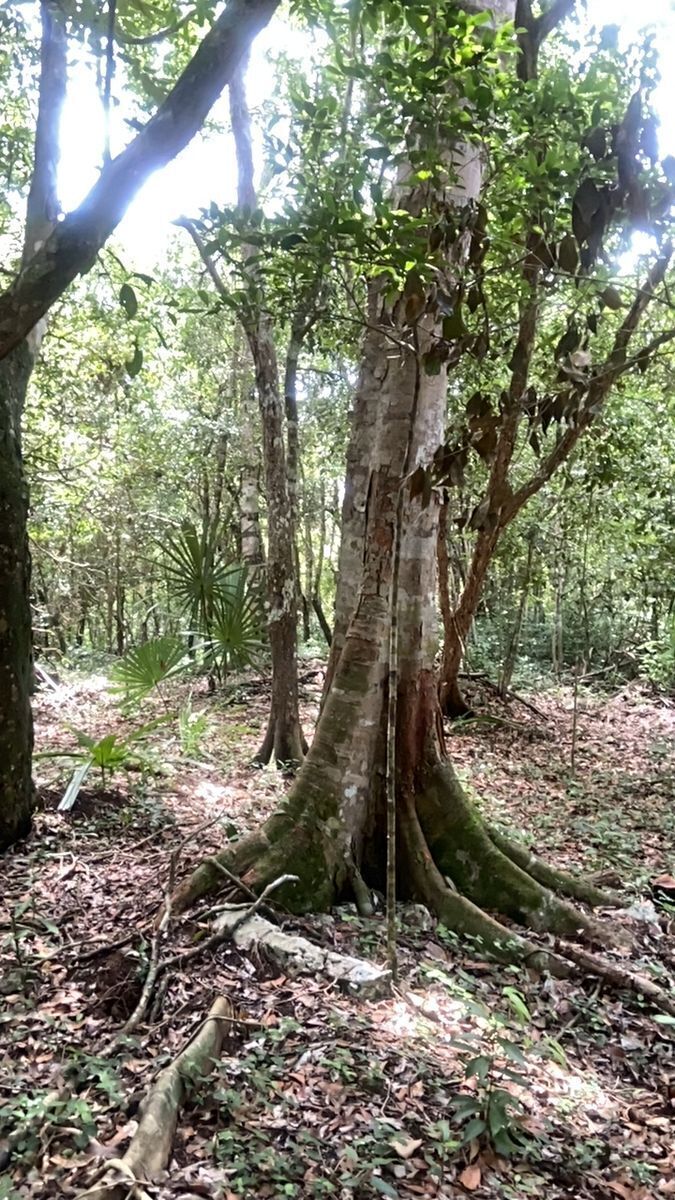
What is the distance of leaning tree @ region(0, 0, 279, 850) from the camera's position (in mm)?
3344

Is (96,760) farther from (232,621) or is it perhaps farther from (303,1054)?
(303,1054)

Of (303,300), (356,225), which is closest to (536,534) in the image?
(303,300)

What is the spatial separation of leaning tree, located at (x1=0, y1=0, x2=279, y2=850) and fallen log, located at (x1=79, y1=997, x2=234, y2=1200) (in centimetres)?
214

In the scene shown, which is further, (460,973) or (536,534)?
(536,534)

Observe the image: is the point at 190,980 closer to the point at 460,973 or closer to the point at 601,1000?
the point at 460,973

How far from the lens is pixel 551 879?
516 centimetres

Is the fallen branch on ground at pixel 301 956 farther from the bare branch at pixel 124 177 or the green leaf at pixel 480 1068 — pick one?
the bare branch at pixel 124 177

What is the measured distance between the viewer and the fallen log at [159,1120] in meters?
2.34

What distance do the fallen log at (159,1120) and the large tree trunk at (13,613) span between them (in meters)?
2.05

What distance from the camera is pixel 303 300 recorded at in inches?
165

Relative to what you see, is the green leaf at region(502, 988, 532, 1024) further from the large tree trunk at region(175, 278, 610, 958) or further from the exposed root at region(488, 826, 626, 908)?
the exposed root at region(488, 826, 626, 908)

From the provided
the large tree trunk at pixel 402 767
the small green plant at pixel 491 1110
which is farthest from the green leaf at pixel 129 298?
the small green plant at pixel 491 1110

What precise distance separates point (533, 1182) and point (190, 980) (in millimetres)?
1570

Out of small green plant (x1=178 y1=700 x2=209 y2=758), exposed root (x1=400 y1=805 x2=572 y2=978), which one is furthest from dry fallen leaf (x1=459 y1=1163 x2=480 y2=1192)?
small green plant (x1=178 y1=700 x2=209 y2=758)
